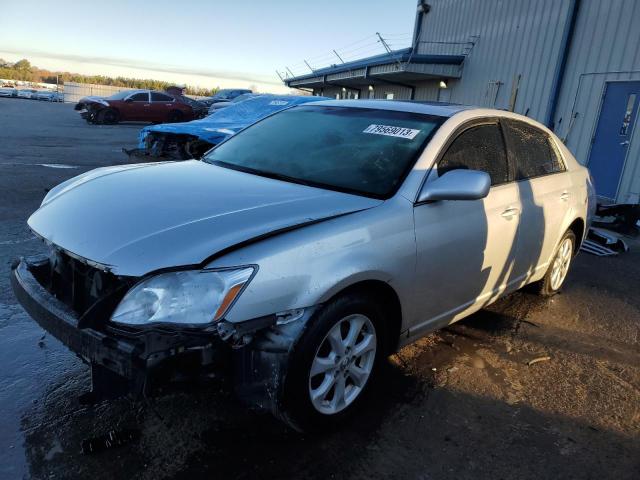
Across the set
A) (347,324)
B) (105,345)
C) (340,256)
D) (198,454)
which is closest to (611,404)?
(347,324)

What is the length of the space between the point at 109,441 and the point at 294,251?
4.04ft

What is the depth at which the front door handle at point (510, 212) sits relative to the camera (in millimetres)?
3379

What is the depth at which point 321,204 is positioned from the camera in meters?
2.57

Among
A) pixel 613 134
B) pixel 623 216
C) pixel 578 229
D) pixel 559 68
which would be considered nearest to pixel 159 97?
pixel 559 68

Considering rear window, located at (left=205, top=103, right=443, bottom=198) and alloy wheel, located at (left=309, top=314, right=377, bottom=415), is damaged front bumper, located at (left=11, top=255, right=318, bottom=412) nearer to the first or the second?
alloy wheel, located at (left=309, top=314, right=377, bottom=415)

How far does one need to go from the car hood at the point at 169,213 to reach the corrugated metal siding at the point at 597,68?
8.57m

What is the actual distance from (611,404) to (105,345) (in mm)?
2823

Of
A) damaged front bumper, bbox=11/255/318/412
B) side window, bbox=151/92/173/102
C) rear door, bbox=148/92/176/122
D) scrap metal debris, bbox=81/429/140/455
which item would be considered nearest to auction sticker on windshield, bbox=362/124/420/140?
damaged front bumper, bbox=11/255/318/412

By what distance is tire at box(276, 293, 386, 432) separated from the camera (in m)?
2.20

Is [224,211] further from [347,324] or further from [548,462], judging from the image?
[548,462]

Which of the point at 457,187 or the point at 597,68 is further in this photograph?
the point at 597,68

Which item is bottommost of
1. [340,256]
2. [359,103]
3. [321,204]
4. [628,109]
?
[340,256]

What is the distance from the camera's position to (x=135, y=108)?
2400cm

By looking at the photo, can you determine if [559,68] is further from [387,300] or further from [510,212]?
[387,300]
